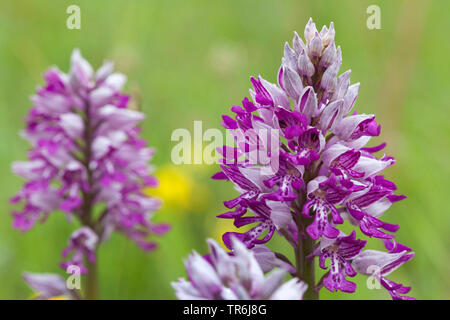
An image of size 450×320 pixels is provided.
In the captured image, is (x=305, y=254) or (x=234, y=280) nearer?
(x=234, y=280)

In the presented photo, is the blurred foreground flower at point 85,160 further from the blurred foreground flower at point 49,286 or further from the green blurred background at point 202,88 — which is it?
the green blurred background at point 202,88

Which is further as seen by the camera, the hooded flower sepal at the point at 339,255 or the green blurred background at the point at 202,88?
the green blurred background at the point at 202,88

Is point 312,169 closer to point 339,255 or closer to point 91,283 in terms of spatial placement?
point 339,255

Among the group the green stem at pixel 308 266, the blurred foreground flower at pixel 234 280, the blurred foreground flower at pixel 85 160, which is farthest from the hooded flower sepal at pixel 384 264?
the blurred foreground flower at pixel 85 160

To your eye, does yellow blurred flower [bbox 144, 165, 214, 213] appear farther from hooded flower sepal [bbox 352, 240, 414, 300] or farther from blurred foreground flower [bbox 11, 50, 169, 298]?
hooded flower sepal [bbox 352, 240, 414, 300]

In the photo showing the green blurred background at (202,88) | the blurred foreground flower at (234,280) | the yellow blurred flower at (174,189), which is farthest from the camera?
the yellow blurred flower at (174,189)

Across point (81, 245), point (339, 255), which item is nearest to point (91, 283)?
point (81, 245)
